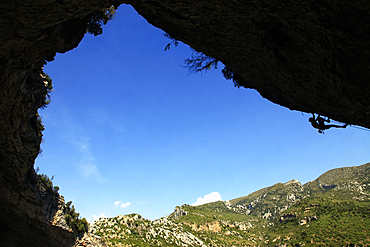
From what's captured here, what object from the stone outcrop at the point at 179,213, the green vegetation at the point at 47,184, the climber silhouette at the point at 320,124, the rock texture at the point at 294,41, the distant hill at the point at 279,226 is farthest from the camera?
the stone outcrop at the point at 179,213

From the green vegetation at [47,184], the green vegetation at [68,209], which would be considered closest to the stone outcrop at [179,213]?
the green vegetation at [68,209]

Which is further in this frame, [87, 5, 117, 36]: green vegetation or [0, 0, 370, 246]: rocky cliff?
[87, 5, 117, 36]: green vegetation

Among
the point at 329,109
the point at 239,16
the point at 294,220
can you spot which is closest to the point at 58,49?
the point at 239,16

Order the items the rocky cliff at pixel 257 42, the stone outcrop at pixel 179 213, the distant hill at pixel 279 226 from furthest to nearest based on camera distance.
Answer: the stone outcrop at pixel 179 213 → the distant hill at pixel 279 226 → the rocky cliff at pixel 257 42

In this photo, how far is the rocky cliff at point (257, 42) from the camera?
16.4 ft

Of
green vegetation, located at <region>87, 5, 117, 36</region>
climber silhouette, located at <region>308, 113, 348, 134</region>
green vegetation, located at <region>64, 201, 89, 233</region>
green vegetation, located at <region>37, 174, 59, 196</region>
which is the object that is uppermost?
green vegetation, located at <region>87, 5, 117, 36</region>

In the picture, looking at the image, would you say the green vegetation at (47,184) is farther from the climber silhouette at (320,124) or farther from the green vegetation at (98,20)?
the climber silhouette at (320,124)

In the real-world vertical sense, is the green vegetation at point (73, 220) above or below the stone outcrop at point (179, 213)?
above

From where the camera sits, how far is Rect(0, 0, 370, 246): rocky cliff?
4.99 meters

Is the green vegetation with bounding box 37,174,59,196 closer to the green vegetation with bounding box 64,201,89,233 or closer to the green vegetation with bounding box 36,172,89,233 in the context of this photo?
the green vegetation with bounding box 36,172,89,233

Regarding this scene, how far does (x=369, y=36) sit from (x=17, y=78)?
571 inches

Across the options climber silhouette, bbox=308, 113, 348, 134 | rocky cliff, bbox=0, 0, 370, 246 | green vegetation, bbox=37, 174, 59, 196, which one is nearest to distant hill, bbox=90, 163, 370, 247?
green vegetation, bbox=37, 174, 59, 196

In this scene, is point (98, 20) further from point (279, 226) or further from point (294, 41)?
point (279, 226)

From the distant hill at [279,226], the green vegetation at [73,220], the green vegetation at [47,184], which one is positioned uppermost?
the green vegetation at [47,184]
